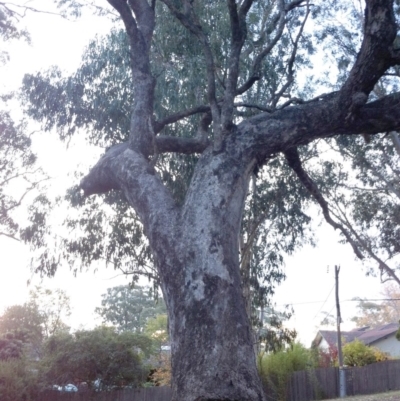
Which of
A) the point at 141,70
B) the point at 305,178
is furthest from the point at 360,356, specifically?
the point at 141,70

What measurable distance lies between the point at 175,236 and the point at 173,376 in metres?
1.23

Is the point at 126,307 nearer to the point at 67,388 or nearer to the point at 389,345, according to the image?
the point at 389,345

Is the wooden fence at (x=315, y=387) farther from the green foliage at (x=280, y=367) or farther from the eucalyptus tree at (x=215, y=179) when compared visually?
the eucalyptus tree at (x=215, y=179)

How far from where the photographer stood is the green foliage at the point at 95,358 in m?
16.4

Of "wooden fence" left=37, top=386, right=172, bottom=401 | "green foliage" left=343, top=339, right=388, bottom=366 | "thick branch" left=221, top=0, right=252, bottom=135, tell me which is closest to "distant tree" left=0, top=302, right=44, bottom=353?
"green foliage" left=343, top=339, right=388, bottom=366

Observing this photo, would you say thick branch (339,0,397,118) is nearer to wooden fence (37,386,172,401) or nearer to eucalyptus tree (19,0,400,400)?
eucalyptus tree (19,0,400,400)

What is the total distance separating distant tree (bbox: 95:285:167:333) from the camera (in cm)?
4881

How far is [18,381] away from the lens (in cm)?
1523

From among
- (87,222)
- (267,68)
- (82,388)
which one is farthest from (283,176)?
(82,388)

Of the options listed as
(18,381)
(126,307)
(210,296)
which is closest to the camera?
(210,296)

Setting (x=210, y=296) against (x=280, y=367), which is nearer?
(x=210, y=296)

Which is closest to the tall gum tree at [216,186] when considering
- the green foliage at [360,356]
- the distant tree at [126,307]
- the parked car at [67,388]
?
the parked car at [67,388]

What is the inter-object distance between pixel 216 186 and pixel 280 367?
50.7 feet

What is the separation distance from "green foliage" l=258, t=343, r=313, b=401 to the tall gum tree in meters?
13.2
